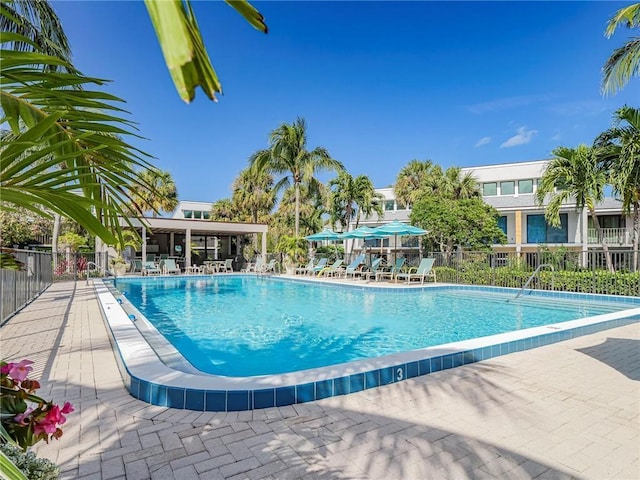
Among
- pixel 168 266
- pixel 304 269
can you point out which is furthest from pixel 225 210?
pixel 304 269

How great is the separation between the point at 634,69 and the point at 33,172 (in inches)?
515

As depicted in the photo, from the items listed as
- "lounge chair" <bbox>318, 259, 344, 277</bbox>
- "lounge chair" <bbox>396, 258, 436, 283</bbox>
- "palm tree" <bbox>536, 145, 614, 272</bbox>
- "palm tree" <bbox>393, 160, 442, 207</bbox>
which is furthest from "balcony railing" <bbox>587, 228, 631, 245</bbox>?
"lounge chair" <bbox>318, 259, 344, 277</bbox>

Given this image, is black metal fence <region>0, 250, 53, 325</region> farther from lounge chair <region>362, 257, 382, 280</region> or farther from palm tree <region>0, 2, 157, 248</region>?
lounge chair <region>362, 257, 382, 280</region>

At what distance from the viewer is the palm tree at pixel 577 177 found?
45.8ft

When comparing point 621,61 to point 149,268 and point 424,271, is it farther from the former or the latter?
point 149,268

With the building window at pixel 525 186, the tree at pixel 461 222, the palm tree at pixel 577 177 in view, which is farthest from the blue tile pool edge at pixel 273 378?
the building window at pixel 525 186

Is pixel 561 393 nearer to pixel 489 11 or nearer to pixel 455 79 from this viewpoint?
pixel 489 11

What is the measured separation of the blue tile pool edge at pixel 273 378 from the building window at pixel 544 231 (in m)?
23.9

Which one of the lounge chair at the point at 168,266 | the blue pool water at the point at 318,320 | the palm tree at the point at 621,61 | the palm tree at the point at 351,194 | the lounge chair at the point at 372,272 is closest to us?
the blue pool water at the point at 318,320

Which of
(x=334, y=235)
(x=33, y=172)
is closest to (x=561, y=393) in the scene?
(x=33, y=172)

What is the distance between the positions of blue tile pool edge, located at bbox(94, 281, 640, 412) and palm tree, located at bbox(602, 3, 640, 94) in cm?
851

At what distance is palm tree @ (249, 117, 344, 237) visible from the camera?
2281 centimetres

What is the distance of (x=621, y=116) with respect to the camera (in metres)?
13.0

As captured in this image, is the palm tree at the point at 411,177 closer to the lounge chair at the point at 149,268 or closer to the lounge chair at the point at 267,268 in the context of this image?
the lounge chair at the point at 267,268
